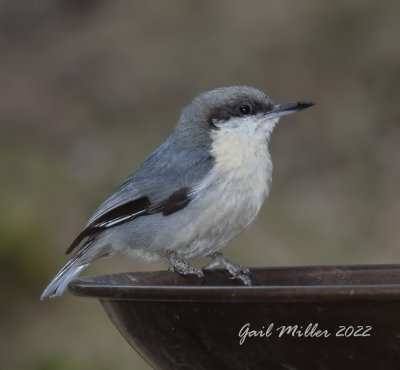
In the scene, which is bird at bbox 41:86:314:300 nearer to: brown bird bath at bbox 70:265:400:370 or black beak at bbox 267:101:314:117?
black beak at bbox 267:101:314:117

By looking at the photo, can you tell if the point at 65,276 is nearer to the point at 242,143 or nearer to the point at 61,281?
the point at 61,281

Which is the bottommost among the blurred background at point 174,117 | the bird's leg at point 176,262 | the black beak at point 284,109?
the blurred background at point 174,117

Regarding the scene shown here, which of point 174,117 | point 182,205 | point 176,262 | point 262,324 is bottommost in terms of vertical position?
point 174,117

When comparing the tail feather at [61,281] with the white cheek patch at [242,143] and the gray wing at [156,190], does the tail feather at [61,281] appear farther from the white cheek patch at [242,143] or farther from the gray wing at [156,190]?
the white cheek patch at [242,143]

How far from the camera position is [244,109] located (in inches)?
165

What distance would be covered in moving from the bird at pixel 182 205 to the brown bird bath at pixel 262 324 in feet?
3.53

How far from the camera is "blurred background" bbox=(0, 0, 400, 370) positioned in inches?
265

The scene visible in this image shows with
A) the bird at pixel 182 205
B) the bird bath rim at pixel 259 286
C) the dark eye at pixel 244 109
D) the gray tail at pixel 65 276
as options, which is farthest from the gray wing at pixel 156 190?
the bird bath rim at pixel 259 286

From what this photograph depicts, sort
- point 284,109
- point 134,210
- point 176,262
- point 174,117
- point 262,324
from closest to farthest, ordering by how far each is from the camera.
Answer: point 262,324, point 176,262, point 134,210, point 284,109, point 174,117

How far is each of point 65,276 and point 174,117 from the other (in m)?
4.76

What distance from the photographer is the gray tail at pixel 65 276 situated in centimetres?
381

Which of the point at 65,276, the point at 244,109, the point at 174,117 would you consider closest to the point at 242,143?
the point at 244,109

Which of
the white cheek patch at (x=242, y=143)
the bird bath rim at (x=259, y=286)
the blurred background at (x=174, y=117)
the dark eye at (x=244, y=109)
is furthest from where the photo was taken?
the blurred background at (x=174, y=117)

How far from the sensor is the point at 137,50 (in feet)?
30.5
